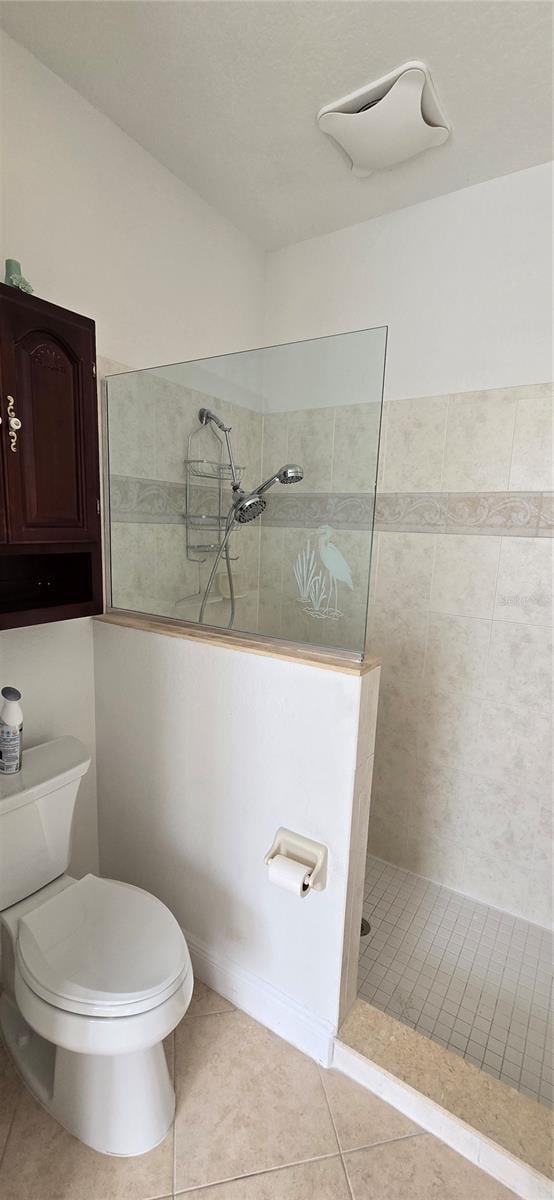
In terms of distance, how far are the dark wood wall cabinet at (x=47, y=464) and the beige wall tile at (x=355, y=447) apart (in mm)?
658

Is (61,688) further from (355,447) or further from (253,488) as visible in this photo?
(355,447)

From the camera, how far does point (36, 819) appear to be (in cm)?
134

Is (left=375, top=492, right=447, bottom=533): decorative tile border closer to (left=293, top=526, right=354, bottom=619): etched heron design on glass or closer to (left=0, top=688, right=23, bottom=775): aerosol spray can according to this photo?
(left=293, top=526, right=354, bottom=619): etched heron design on glass

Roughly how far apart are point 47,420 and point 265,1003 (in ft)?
5.51

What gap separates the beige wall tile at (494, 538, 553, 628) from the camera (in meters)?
1.77

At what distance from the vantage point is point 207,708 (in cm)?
148

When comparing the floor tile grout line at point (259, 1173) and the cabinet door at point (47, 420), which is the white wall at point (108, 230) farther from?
the floor tile grout line at point (259, 1173)

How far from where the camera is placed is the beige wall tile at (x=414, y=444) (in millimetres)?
1955

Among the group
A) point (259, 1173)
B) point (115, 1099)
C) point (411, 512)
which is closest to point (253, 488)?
point (411, 512)

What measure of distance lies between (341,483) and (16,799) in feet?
3.77

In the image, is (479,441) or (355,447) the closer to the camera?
(355,447)

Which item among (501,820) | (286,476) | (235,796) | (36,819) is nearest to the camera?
(36,819)

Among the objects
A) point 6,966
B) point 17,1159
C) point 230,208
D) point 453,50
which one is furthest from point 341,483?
point 17,1159

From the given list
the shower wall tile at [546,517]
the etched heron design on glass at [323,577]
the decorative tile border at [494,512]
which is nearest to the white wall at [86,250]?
the etched heron design on glass at [323,577]
